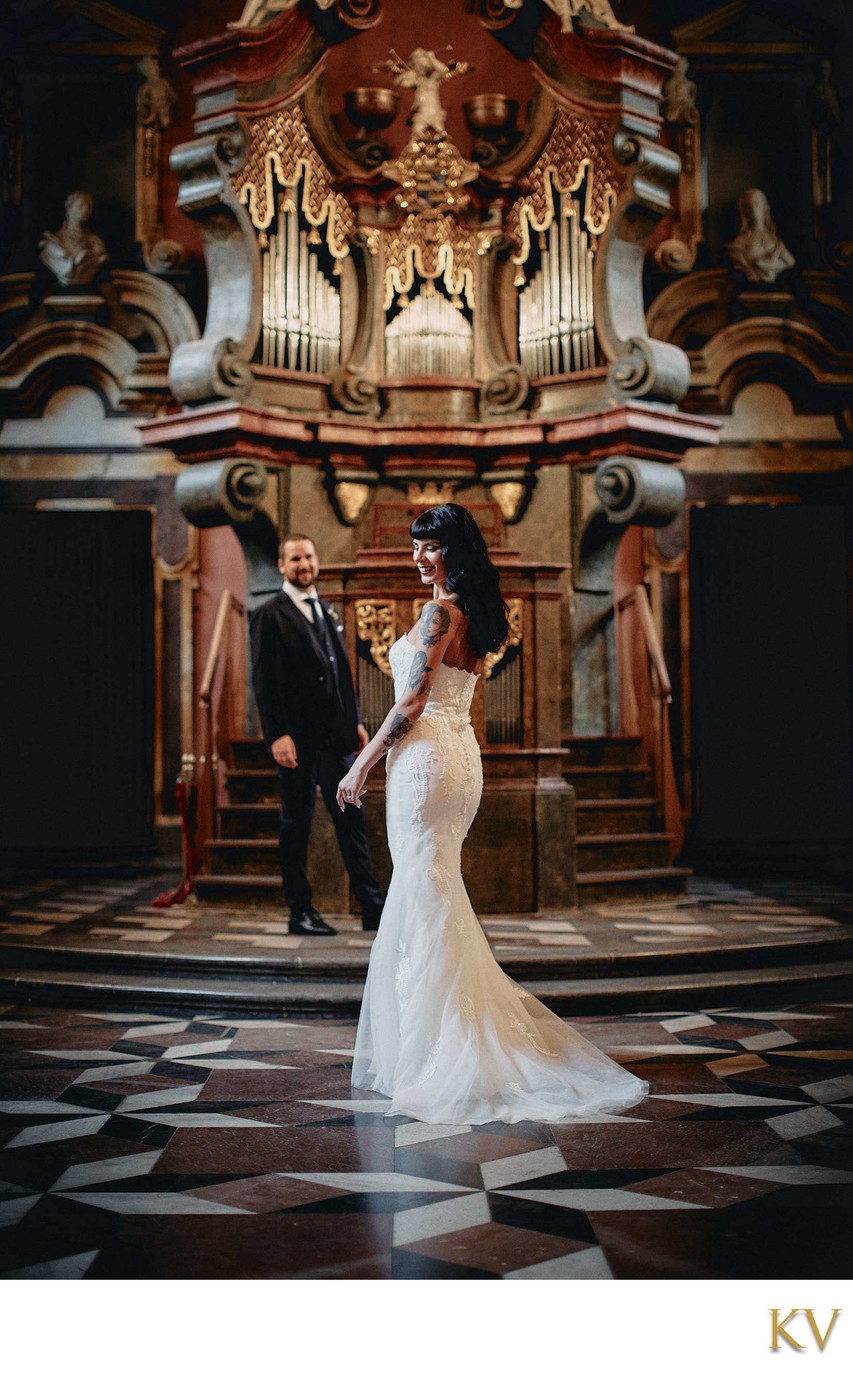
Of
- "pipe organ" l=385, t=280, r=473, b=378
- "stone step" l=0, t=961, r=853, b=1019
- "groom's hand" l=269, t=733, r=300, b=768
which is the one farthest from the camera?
"pipe organ" l=385, t=280, r=473, b=378

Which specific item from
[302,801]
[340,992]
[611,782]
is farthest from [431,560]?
[611,782]

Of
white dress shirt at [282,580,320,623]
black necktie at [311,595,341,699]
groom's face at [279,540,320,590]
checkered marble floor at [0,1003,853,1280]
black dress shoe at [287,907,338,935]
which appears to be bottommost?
checkered marble floor at [0,1003,853,1280]

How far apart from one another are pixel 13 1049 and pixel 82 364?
5.97 metres

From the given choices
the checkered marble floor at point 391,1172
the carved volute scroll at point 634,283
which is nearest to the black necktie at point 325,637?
the checkered marble floor at point 391,1172

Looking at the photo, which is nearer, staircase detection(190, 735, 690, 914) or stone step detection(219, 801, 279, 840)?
staircase detection(190, 735, 690, 914)

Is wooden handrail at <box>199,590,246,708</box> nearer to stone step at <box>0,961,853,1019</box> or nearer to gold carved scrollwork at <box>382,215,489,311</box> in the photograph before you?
stone step at <box>0,961,853,1019</box>

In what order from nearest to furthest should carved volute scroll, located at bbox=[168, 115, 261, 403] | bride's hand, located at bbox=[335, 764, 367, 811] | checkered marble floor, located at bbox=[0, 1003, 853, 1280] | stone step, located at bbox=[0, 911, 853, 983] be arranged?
1. checkered marble floor, located at bbox=[0, 1003, 853, 1280]
2. bride's hand, located at bbox=[335, 764, 367, 811]
3. stone step, located at bbox=[0, 911, 853, 983]
4. carved volute scroll, located at bbox=[168, 115, 261, 403]

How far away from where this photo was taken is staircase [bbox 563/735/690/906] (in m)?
6.79

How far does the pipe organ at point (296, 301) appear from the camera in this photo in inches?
315

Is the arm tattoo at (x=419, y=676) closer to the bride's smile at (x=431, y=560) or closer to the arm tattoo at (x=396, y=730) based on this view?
the arm tattoo at (x=396, y=730)

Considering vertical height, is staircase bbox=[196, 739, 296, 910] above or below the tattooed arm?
below

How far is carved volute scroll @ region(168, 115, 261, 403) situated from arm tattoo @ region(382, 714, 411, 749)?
4.31 m

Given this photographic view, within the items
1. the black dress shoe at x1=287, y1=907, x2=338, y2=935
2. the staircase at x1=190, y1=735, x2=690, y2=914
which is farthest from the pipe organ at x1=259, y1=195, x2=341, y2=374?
the black dress shoe at x1=287, y1=907, x2=338, y2=935

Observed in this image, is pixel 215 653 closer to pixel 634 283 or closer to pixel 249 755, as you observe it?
pixel 249 755
